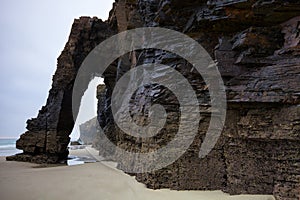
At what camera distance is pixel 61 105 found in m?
11.1

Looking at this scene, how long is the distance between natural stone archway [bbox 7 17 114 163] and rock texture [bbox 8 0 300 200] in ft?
21.2

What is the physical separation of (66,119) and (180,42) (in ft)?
27.6

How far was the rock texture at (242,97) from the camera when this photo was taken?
13.1 ft

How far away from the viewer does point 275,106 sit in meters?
4.14

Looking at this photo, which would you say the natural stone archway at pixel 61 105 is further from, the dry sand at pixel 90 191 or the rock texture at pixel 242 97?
the rock texture at pixel 242 97

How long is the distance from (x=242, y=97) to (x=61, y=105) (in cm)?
955

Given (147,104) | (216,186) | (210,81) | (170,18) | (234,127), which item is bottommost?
(216,186)

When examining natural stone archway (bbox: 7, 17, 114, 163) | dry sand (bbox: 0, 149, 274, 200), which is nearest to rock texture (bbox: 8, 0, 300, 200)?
dry sand (bbox: 0, 149, 274, 200)

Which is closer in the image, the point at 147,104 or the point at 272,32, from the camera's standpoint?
the point at 272,32

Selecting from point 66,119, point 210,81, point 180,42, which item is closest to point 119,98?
point 66,119

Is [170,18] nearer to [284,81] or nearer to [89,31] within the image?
[284,81]

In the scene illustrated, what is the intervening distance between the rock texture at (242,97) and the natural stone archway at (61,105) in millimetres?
6465

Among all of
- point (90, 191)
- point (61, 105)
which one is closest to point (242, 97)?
point (90, 191)

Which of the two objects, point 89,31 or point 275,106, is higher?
point 89,31
